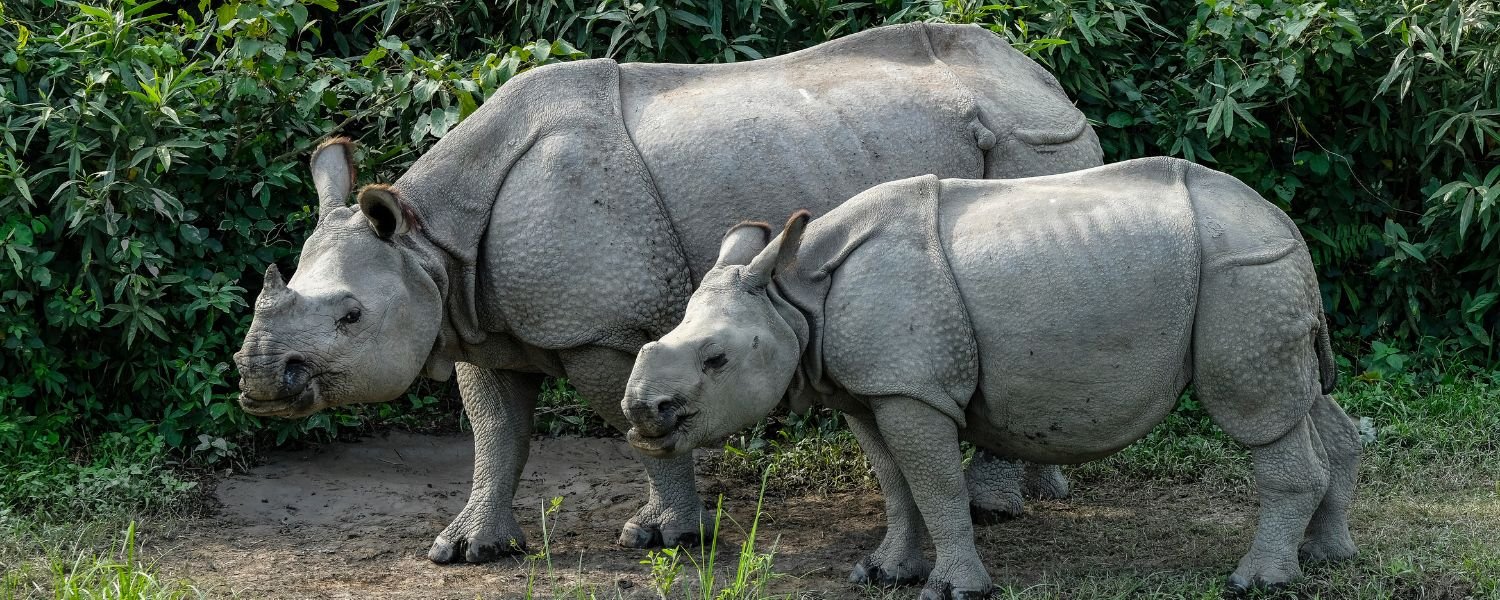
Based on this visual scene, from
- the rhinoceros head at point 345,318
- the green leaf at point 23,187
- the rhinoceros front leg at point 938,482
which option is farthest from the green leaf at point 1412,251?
the green leaf at point 23,187

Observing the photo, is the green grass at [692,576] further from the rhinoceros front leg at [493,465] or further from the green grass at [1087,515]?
the rhinoceros front leg at [493,465]

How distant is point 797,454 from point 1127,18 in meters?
2.71

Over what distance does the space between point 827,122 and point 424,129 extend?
1895 millimetres

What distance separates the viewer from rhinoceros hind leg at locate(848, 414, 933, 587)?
576cm

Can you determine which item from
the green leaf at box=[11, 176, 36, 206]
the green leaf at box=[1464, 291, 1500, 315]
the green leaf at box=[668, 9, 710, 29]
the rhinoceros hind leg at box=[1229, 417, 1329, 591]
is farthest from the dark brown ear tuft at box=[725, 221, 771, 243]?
the green leaf at box=[1464, 291, 1500, 315]

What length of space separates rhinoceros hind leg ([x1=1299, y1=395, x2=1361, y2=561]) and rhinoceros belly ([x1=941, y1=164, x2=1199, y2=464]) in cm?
65

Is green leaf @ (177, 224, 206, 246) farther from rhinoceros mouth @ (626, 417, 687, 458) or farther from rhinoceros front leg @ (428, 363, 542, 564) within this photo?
rhinoceros mouth @ (626, 417, 687, 458)

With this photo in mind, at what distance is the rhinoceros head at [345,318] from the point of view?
17.9 feet

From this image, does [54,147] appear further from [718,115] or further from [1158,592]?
[1158,592]

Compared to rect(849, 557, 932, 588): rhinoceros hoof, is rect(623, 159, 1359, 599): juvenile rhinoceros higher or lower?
higher

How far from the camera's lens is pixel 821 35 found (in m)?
8.21

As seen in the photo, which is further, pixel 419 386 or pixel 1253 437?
pixel 419 386

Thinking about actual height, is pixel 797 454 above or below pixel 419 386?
below

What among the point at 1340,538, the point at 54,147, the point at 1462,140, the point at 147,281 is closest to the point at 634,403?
the point at 1340,538
